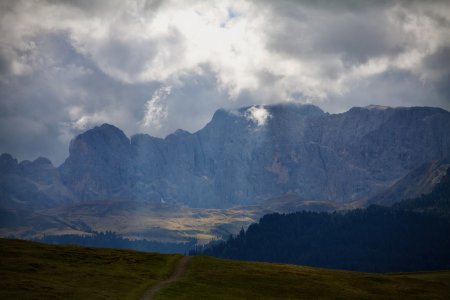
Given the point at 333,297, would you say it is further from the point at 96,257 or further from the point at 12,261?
the point at 12,261

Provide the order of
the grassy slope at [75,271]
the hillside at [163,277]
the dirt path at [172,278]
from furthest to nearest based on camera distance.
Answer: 1. the dirt path at [172,278]
2. the hillside at [163,277]
3. the grassy slope at [75,271]

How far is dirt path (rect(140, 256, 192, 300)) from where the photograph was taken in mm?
84875

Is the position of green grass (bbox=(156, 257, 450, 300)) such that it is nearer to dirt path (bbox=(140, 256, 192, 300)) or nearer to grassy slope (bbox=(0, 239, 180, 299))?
dirt path (bbox=(140, 256, 192, 300))

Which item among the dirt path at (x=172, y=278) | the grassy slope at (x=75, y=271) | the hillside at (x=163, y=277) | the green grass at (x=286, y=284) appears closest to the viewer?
the grassy slope at (x=75, y=271)

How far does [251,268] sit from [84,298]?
48.0 metres

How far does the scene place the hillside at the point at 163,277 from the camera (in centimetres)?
8388

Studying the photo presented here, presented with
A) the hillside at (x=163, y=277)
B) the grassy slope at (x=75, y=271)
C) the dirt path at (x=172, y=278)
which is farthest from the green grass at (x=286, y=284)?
the grassy slope at (x=75, y=271)

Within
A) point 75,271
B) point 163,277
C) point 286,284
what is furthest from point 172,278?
point 286,284

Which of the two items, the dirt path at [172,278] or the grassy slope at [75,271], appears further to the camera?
the dirt path at [172,278]

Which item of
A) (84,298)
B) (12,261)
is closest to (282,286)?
(84,298)

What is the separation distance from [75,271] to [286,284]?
128 feet

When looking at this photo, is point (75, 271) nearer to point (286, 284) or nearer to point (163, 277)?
point (163, 277)

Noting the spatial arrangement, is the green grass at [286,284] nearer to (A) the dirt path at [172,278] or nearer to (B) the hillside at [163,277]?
(B) the hillside at [163,277]

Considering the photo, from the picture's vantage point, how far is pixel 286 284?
10256 centimetres
